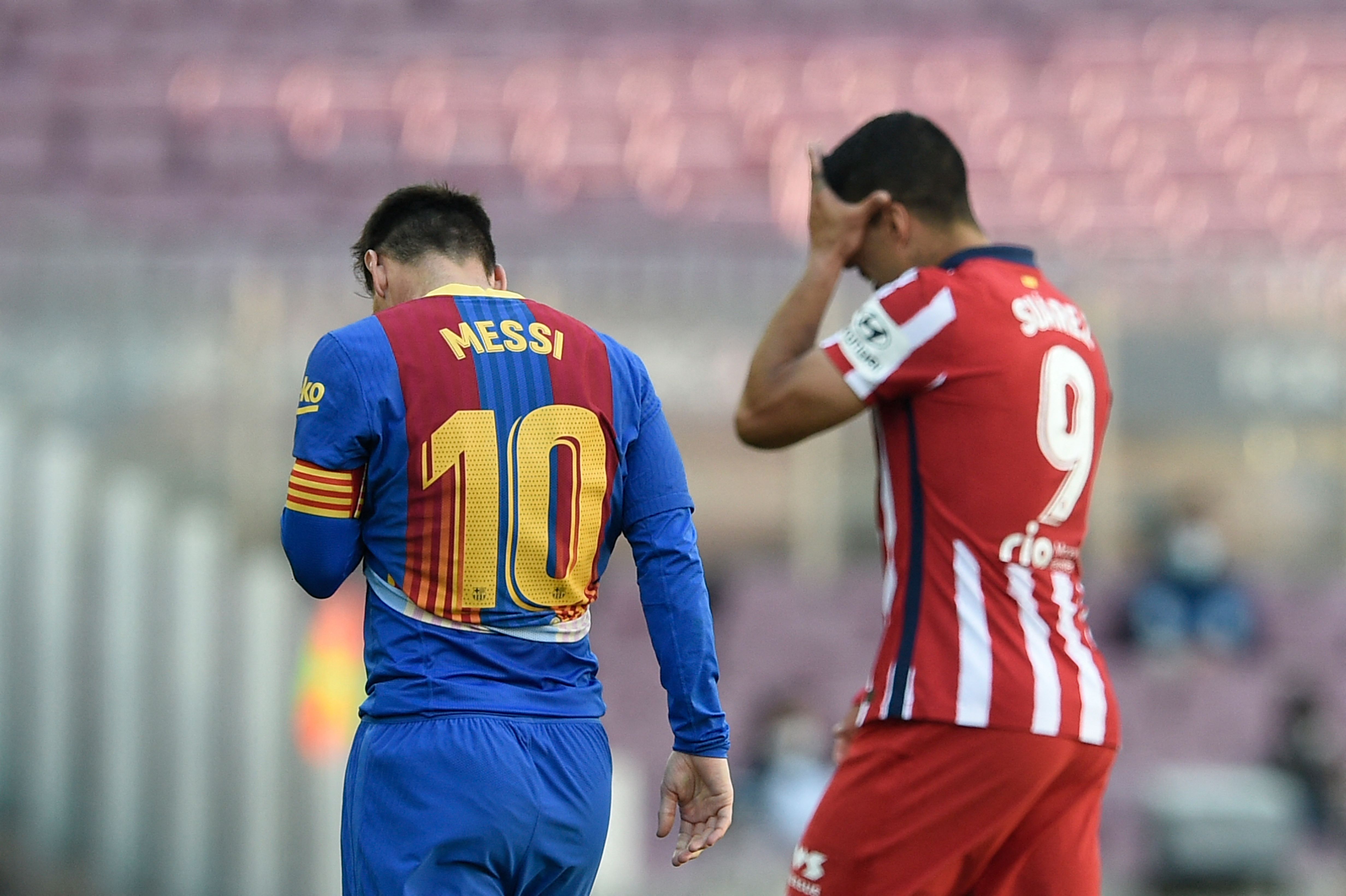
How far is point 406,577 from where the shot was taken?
2145 mm

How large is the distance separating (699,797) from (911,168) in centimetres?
104

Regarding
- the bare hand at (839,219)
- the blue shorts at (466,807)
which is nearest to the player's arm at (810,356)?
the bare hand at (839,219)

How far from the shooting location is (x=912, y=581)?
2.33 metres

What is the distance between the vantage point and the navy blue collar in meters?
2.41

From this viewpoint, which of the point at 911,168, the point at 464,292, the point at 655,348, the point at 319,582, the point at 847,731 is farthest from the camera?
the point at 655,348

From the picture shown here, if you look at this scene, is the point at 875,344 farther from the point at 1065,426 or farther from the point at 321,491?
the point at 321,491

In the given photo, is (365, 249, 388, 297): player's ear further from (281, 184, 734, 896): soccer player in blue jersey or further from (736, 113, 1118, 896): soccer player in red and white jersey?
(736, 113, 1118, 896): soccer player in red and white jersey

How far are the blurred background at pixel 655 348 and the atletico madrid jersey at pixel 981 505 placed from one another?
4.40 meters

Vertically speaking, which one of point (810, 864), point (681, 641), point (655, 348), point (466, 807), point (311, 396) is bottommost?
point (810, 864)

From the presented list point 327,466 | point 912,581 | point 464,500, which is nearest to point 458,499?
point 464,500

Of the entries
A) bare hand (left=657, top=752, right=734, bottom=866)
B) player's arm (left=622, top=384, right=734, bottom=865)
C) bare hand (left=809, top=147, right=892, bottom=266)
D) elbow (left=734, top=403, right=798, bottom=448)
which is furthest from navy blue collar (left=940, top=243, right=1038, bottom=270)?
bare hand (left=657, top=752, right=734, bottom=866)

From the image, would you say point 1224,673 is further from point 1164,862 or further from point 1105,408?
point 1105,408

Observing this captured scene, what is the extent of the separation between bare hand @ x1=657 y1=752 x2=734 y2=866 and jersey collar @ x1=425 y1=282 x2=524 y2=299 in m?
0.74

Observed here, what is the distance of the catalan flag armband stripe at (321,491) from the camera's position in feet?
6.95
